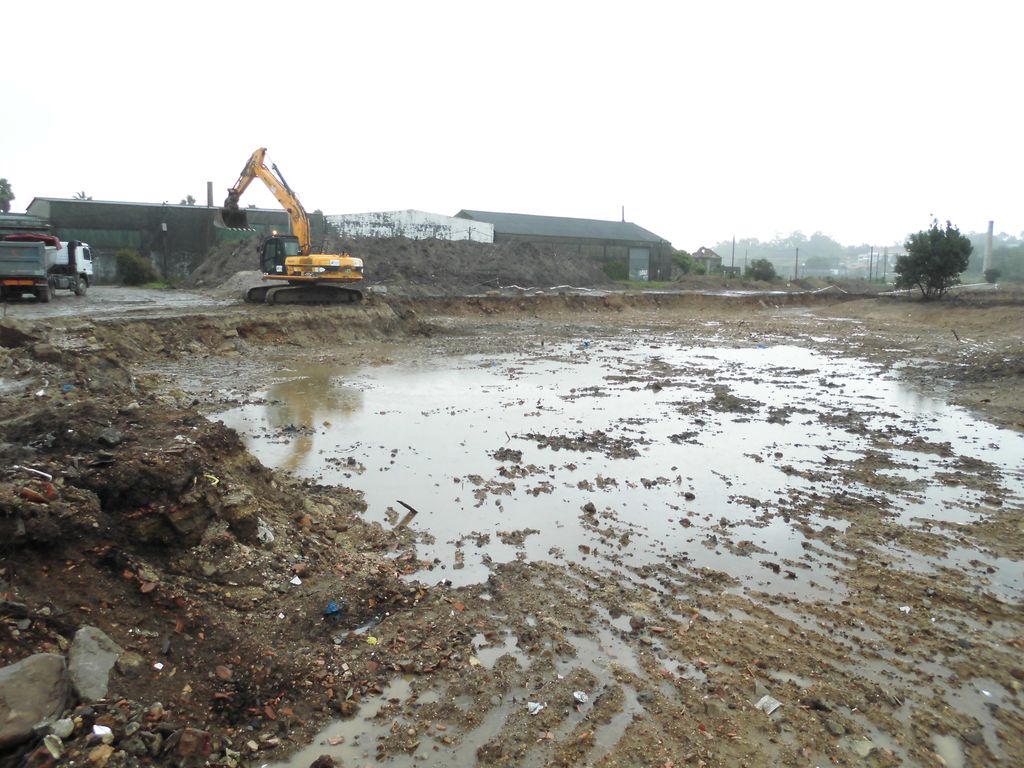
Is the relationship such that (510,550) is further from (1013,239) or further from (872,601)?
(1013,239)

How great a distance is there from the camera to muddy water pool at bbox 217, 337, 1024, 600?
6.17 m

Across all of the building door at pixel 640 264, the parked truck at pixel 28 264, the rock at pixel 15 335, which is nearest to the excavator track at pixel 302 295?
the parked truck at pixel 28 264

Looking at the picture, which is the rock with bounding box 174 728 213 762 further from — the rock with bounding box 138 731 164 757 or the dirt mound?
the dirt mound

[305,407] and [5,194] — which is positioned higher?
[5,194]

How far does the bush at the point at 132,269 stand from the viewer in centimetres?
3328

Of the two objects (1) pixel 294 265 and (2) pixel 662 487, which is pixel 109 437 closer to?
(2) pixel 662 487

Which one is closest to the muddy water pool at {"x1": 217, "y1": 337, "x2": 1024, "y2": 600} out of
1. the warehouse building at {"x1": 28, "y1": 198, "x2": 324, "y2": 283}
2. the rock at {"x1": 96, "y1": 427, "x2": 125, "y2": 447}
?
the rock at {"x1": 96, "y1": 427, "x2": 125, "y2": 447}

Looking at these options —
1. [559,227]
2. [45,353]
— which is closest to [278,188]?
[45,353]

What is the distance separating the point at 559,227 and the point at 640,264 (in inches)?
247

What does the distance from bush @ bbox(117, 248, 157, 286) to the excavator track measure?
1463 centimetres

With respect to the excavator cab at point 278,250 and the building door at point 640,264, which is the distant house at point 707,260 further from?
the excavator cab at point 278,250

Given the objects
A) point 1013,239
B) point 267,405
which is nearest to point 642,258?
→ point 267,405

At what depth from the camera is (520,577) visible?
5.53 metres

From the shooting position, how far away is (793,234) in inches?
5876
